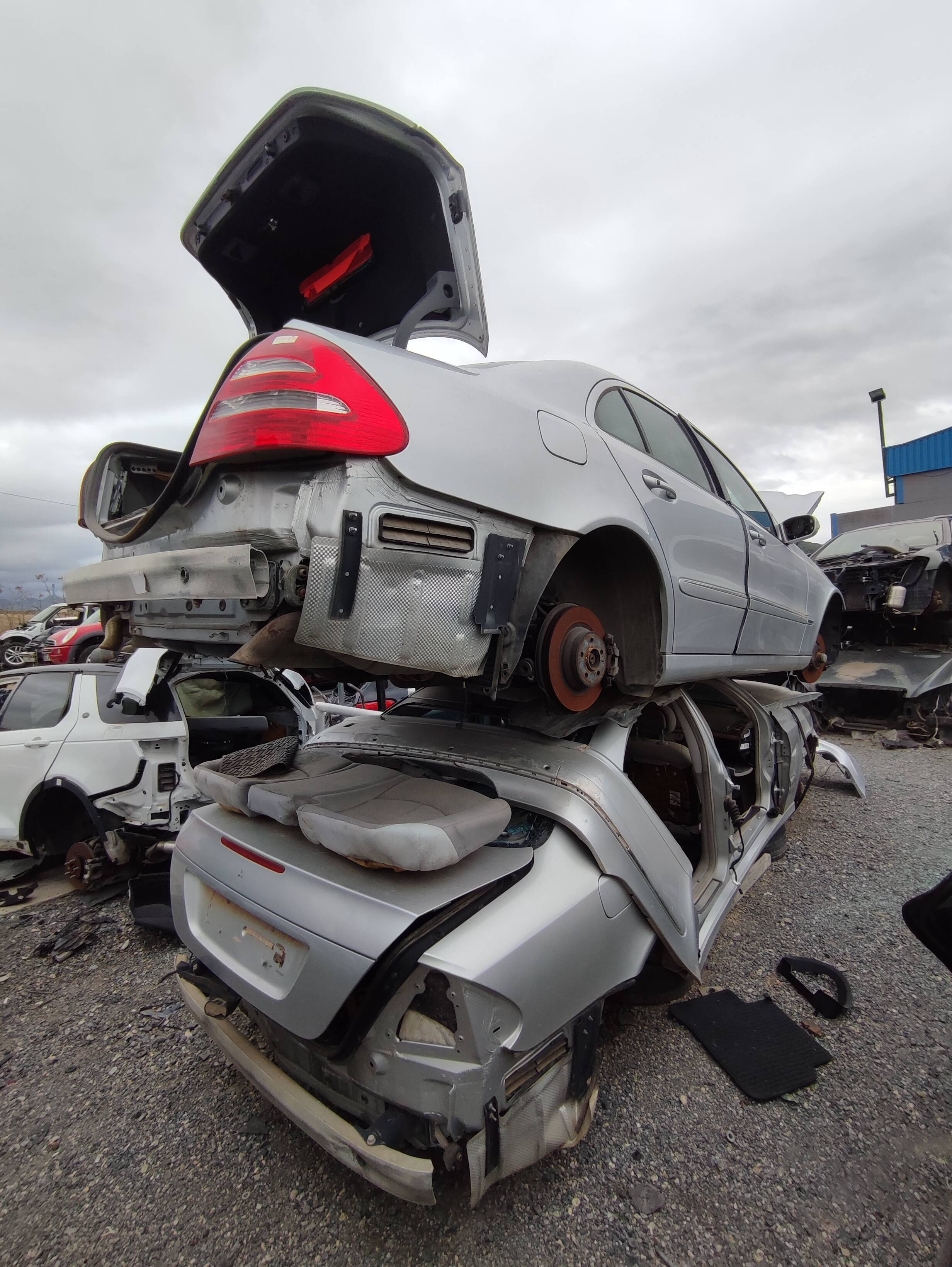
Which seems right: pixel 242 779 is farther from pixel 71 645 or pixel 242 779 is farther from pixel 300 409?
pixel 71 645

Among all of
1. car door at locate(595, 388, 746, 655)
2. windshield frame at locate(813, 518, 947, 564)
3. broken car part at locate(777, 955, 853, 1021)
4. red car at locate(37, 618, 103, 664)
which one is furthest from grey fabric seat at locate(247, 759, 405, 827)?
red car at locate(37, 618, 103, 664)

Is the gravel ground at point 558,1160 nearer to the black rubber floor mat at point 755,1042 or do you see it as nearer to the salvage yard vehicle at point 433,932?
the black rubber floor mat at point 755,1042

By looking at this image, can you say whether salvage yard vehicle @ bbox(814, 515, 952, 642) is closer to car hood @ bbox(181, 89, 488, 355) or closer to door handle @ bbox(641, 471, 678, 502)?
door handle @ bbox(641, 471, 678, 502)

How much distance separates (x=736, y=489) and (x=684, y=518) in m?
1.32

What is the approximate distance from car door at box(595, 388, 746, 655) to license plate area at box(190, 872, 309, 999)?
5.54 feet

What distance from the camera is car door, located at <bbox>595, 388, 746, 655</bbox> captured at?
95.3 inches

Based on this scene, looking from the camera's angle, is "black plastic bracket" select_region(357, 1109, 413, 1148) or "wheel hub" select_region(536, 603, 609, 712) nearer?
"black plastic bracket" select_region(357, 1109, 413, 1148)

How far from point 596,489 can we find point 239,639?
124 cm

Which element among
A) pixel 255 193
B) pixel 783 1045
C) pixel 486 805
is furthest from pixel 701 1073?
pixel 255 193

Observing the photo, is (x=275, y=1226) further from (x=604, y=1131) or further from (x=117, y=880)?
(x=117, y=880)

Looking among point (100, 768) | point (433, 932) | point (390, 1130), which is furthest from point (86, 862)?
point (433, 932)

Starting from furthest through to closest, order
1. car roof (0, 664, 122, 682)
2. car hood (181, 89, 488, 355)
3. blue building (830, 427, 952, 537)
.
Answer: blue building (830, 427, 952, 537) → car roof (0, 664, 122, 682) → car hood (181, 89, 488, 355)

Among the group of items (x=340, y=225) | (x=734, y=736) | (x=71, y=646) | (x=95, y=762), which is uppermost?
(x=340, y=225)

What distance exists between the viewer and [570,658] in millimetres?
1943
